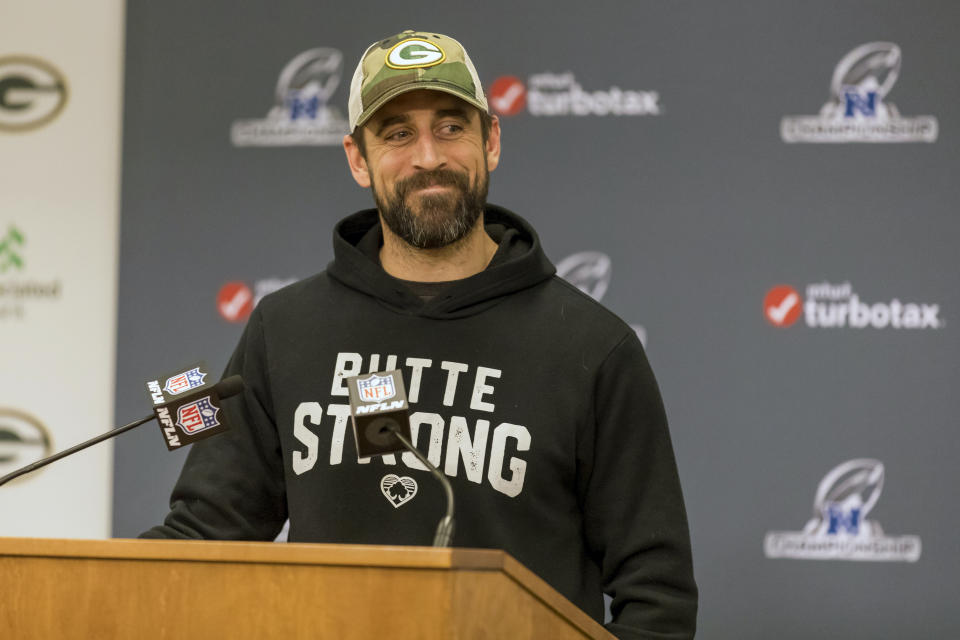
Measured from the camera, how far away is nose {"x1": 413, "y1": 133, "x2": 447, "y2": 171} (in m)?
1.94

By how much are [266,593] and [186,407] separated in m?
0.45

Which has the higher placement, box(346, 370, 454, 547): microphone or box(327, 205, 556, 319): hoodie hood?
box(327, 205, 556, 319): hoodie hood

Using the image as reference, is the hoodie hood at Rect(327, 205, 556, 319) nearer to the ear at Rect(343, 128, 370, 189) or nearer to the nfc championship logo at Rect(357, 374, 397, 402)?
the ear at Rect(343, 128, 370, 189)

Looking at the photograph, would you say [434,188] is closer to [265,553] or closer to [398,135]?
[398,135]

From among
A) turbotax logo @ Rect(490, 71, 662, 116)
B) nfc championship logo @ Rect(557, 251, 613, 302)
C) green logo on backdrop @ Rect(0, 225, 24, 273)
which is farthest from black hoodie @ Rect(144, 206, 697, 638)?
green logo on backdrop @ Rect(0, 225, 24, 273)

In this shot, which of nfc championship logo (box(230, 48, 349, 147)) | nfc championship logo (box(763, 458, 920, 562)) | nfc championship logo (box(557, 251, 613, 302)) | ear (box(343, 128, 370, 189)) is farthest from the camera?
Answer: nfc championship logo (box(230, 48, 349, 147))

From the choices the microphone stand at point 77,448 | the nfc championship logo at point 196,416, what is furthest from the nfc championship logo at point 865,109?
the microphone stand at point 77,448

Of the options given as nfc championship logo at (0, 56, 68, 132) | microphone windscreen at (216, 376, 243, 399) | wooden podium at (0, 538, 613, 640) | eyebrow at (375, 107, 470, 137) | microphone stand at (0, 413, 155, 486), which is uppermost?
nfc championship logo at (0, 56, 68, 132)

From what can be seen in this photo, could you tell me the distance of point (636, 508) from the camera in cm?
183

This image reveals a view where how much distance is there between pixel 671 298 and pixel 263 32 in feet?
4.86

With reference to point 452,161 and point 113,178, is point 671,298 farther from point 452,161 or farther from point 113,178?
point 113,178

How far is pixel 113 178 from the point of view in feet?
12.1

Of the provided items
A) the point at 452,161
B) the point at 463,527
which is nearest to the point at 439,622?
the point at 463,527

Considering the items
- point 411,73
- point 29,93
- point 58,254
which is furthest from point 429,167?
point 29,93
